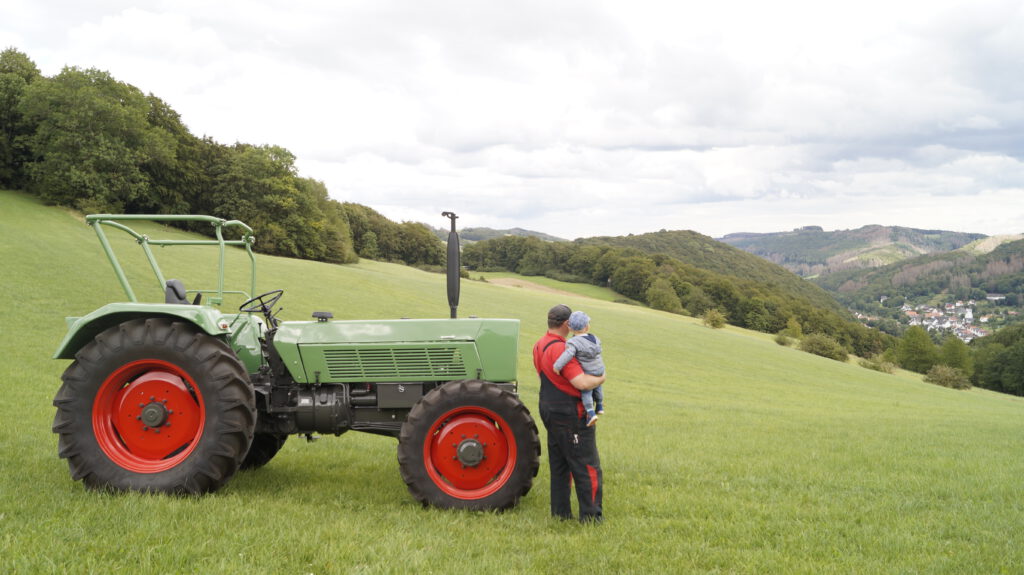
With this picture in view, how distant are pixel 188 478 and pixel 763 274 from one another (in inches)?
6442

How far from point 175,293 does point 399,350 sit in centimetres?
223

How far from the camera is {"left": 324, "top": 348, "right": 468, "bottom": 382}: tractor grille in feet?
18.4

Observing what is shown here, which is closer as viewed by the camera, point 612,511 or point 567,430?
point 567,430

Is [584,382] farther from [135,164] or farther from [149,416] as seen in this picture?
[135,164]

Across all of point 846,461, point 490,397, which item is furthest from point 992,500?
point 490,397

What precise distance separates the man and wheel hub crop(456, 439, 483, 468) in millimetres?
638

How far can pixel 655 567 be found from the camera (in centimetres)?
420

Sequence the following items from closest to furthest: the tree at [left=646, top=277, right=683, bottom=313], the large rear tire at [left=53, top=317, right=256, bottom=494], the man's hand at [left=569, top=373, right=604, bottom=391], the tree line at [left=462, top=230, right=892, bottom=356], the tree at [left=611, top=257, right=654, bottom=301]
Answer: the large rear tire at [left=53, top=317, right=256, bottom=494], the man's hand at [left=569, top=373, right=604, bottom=391], the tree at [left=646, top=277, right=683, bottom=313], the tree line at [left=462, top=230, right=892, bottom=356], the tree at [left=611, top=257, right=654, bottom=301]

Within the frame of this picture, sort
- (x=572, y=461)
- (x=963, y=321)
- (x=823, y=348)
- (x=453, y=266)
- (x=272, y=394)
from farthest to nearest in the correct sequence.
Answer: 1. (x=963, y=321)
2. (x=823, y=348)
3. (x=272, y=394)
4. (x=453, y=266)
5. (x=572, y=461)

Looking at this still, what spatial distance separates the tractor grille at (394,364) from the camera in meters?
5.62

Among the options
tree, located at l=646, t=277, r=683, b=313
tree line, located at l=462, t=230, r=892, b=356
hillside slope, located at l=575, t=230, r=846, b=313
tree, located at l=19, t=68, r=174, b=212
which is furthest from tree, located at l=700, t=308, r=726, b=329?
hillside slope, located at l=575, t=230, r=846, b=313

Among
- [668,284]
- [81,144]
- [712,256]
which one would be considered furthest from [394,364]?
[712,256]

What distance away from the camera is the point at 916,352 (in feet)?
241

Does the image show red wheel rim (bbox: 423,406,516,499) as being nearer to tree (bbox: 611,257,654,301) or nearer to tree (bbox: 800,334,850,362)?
tree (bbox: 800,334,850,362)
